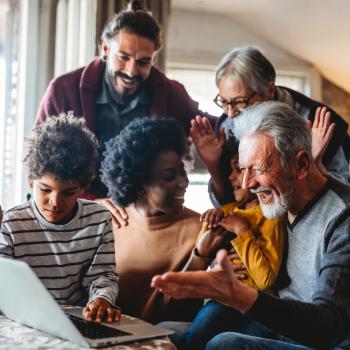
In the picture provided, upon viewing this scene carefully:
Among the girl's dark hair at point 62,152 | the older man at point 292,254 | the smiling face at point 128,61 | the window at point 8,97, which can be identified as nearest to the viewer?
the older man at point 292,254

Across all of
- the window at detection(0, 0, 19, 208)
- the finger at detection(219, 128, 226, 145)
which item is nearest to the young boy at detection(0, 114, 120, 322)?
the finger at detection(219, 128, 226, 145)

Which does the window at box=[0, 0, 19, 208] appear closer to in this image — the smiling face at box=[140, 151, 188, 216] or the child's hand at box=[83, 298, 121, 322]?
the smiling face at box=[140, 151, 188, 216]

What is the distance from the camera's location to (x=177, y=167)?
207 centimetres

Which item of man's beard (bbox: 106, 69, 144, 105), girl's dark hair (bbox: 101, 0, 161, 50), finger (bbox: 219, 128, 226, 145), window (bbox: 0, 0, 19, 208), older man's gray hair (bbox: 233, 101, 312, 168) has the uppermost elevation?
girl's dark hair (bbox: 101, 0, 161, 50)

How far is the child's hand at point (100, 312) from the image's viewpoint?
4.66 ft

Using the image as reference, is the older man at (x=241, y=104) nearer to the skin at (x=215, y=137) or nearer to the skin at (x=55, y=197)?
the skin at (x=215, y=137)

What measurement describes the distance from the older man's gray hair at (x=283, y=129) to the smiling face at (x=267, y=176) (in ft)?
0.06

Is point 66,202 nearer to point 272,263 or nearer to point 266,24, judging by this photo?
point 272,263

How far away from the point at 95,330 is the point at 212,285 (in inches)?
10.2

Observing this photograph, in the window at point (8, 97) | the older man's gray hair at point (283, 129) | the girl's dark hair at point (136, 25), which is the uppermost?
the girl's dark hair at point (136, 25)

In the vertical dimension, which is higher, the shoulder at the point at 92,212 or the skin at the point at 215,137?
the skin at the point at 215,137

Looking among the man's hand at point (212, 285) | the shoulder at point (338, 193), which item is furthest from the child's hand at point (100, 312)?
the shoulder at point (338, 193)

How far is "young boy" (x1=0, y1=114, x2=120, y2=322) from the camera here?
1.71 m

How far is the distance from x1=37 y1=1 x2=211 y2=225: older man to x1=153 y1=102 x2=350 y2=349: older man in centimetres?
69
